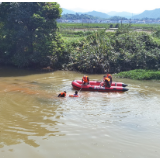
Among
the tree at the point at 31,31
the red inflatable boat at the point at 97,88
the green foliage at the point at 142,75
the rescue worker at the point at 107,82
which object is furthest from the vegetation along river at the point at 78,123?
the tree at the point at 31,31

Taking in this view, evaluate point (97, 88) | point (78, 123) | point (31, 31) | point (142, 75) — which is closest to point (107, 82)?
point (97, 88)

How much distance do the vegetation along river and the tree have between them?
5.48m

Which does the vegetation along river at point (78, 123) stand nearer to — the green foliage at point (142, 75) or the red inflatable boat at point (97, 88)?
the red inflatable boat at point (97, 88)

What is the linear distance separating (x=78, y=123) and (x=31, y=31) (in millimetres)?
13434

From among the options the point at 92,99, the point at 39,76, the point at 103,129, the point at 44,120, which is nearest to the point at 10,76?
the point at 39,76

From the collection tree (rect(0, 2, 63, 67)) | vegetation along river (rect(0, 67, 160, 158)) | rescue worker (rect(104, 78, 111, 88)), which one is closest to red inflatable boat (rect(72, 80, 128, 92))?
rescue worker (rect(104, 78, 111, 88))

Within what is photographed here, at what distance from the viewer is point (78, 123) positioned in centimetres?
800

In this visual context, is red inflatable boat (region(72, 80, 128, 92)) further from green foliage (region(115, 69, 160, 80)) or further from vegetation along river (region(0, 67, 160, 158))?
green foliage (region(115, 69, 160, 80))

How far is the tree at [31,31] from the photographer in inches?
721

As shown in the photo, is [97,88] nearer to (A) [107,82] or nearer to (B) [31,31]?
(A) [107,82]

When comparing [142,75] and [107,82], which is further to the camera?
[142,75]

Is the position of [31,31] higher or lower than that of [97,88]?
higher

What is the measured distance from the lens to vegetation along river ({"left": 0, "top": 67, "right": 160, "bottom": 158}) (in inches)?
245

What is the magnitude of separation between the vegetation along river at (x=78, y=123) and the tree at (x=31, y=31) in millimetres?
5483
